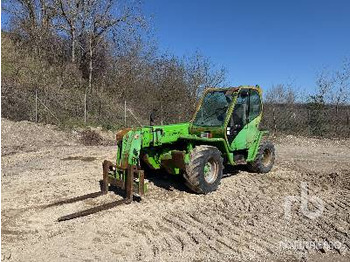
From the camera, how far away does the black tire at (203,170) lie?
679cm

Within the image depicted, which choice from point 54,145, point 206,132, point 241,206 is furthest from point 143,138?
point 54,145

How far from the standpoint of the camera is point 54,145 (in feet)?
44.5

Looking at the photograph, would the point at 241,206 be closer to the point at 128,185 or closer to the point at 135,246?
the point at 128,185

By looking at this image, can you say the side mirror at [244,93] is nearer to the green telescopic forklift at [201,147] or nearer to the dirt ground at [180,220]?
the green telescopic forklift at [201,147]

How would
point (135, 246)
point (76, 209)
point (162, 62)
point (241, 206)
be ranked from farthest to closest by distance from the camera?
point (162, 62)
point (241, 206)
point (76, 209)
point (135, 246)

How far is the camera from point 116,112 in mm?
20531

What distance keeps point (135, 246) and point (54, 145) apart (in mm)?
9644

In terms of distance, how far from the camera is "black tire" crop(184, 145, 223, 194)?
6.79 m

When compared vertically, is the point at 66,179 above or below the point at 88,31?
below
